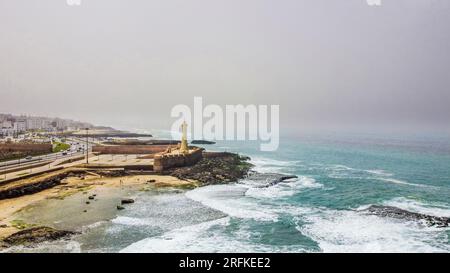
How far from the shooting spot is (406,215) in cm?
1165

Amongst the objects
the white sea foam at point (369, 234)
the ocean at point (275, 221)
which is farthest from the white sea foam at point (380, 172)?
the white sea foam at point (369, 234)

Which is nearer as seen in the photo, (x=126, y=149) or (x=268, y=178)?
(x=268, y=178)

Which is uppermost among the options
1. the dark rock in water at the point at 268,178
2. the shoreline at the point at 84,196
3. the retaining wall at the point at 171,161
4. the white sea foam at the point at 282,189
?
the retaining wall at the point at 171,161

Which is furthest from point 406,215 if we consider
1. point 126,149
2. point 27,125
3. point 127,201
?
point 27,125

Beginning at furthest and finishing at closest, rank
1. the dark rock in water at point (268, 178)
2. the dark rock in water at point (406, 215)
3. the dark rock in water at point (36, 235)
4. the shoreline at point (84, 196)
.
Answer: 1. the dark rock in water at point (268, 178)
2. the dark rock in water at point (406, 215)
3. the shoreline at point (84, 196)
4. the dark rock in water at point (36, 235)

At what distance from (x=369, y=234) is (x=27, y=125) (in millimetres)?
38660

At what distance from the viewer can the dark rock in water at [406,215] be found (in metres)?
10.8

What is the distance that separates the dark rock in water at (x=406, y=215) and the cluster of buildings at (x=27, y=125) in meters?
27.2

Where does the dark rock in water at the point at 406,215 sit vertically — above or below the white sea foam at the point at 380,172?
above

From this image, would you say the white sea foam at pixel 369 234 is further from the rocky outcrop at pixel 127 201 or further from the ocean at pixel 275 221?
the rocky outcrop at pixel 127 201

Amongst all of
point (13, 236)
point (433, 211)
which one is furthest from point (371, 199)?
point (13, 236)

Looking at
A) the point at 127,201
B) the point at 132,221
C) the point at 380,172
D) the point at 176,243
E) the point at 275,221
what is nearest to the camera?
the point at 176,243

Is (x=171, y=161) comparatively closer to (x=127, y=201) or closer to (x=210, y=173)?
(x=210, y=173)
